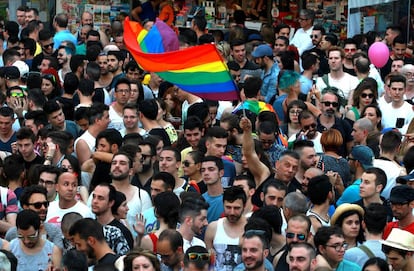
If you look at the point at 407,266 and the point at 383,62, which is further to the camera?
the point at 383,62

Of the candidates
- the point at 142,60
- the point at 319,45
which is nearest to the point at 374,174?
the point at 142,60

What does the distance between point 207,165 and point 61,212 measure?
150cm

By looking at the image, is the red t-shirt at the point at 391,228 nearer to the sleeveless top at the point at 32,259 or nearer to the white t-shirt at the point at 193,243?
the white t-shirt at the point at 193,243

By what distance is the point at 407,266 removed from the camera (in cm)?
1047

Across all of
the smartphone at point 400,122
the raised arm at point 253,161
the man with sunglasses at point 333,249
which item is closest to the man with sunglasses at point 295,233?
the man with sunglasses at point 333,249

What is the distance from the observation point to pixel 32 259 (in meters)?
11.0

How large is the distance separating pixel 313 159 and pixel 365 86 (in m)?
2.98

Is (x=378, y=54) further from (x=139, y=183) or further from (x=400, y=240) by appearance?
(x=400, y=240)

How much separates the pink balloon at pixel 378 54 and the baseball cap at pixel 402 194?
6557mm

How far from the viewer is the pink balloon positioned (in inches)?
707

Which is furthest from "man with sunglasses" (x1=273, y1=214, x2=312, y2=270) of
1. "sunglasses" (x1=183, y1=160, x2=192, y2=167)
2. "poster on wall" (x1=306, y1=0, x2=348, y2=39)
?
"poster on wall" (x1=306, y1=0, x2=348, y2=39)

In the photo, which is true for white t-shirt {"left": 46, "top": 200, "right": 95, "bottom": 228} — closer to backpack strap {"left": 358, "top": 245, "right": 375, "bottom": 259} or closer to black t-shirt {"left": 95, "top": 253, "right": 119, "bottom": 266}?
black t-shirt {"left": 95, "top": 253, "right": 119, "bottom": 266}

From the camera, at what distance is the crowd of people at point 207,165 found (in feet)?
34.9

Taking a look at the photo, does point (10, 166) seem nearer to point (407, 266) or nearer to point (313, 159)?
point (313, 159)
